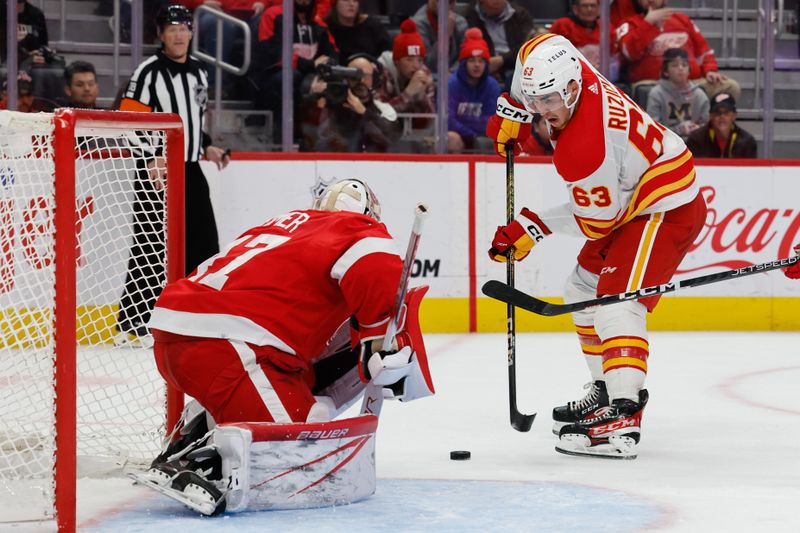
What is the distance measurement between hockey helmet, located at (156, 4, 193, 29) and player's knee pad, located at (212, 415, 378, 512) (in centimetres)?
298

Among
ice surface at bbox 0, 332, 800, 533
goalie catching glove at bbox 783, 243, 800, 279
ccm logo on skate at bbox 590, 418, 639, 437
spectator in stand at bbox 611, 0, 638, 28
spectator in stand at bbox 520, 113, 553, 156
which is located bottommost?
ice surface at bbox 0, 332, 800, 533

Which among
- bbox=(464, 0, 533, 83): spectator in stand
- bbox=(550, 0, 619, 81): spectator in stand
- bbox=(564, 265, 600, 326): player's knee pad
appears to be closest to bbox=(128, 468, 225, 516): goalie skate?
bbox=(564, 265, 600, 326): player's knee pad

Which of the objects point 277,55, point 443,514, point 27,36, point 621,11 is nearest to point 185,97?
point 277,55

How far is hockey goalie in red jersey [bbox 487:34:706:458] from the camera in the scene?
3479 millimetres

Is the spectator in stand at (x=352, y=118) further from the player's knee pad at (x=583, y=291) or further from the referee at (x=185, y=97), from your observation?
the player's knee pad at (x=583, y=291)

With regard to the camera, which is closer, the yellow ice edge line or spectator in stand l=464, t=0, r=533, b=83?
the yellow ice edge line

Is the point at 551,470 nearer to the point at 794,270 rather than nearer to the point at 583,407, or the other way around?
the point at 583,407

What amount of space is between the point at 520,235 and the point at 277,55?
2668mm

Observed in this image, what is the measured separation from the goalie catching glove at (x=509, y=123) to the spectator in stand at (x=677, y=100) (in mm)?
2690

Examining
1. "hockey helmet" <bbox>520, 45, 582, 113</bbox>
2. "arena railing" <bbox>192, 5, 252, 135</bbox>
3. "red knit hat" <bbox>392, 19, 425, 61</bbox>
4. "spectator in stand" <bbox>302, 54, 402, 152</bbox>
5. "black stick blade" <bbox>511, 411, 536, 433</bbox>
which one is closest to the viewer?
"hockey helmet" <bbox>520, 45, 582, 113</bbox>

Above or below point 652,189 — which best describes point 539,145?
above

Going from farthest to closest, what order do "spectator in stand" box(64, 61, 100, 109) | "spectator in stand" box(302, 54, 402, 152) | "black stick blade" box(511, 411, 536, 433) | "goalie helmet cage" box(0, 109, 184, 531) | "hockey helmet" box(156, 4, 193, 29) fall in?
"spectator in stand" box(302, 54, 402, 152) → "spectator in stand" box(64, 61, 100, 109) → "hockey helmet" box(156, 4, 193, 29) → "black stick blade" box(511, 411, 536, 433) → "goalie helmet cage" box(0, 109, 184, 531)

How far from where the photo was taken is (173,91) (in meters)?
5.53

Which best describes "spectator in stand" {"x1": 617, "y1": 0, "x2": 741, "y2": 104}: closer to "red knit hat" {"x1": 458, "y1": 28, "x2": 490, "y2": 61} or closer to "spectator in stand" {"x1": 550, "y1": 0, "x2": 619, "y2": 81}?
"spectator in stand" {"x1": 550, "y1": 0, "x2": 619, "y2": 81}
